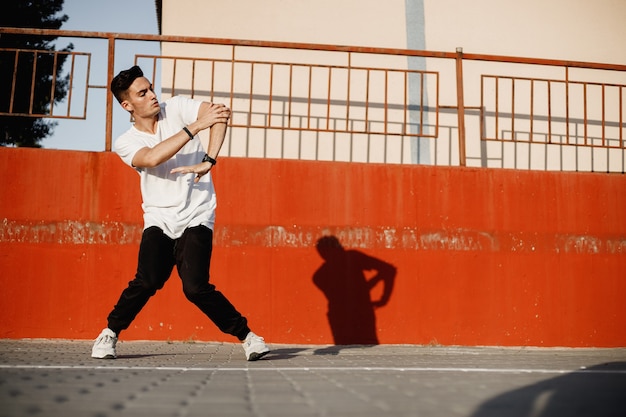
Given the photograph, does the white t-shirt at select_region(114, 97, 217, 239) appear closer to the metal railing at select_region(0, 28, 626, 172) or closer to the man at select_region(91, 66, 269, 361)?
the man at select_region(91, 66, 269, 361)

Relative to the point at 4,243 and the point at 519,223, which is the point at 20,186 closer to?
the point at 4,243

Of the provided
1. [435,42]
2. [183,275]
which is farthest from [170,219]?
[435,42]

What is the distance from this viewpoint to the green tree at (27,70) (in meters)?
21.4

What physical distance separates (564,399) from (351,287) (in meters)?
3.73

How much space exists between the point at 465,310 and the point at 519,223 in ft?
3.23

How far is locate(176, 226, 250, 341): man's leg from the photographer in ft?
13.9

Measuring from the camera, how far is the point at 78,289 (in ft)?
19.1

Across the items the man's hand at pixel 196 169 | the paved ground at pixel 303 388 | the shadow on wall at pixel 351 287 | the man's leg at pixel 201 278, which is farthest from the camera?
the shadow on wall at pixel 351 287

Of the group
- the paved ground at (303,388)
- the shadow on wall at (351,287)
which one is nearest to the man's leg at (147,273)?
the paved ground at (303,388)

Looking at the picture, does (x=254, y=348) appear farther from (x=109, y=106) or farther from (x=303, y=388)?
(x=109, y=106)

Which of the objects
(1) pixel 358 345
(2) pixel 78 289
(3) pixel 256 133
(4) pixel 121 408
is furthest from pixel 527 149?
(4) pixel 121 408

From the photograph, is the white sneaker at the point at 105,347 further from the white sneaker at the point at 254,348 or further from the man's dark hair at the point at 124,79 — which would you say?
the man's dark hair at the point at 124,79

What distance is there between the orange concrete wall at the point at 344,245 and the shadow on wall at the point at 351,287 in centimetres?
2

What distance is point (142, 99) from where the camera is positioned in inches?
170
